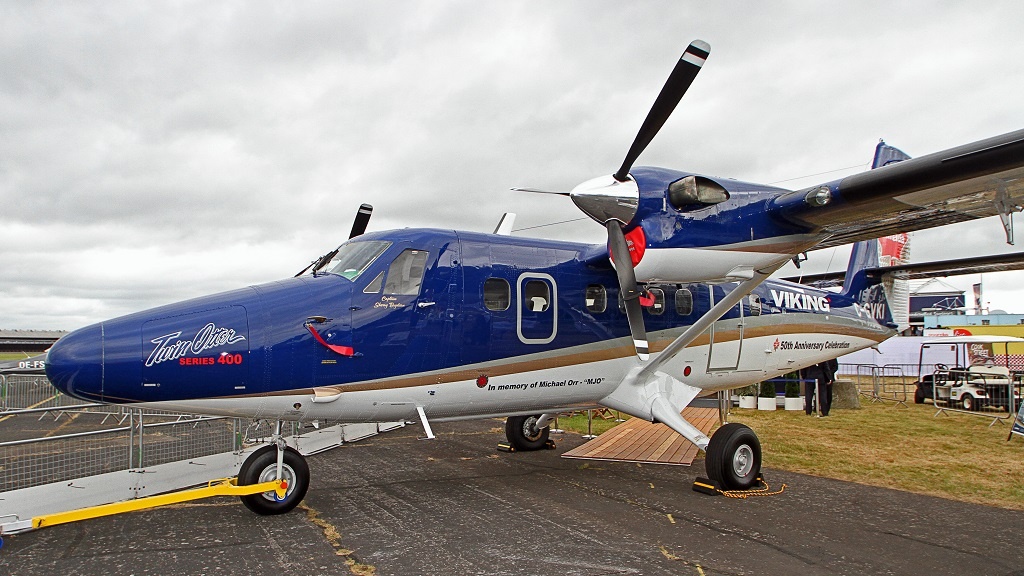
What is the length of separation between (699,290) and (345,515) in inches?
238

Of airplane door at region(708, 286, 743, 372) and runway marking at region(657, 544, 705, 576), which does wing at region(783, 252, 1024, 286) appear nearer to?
airplane door at region(708, 286, 743, 372)

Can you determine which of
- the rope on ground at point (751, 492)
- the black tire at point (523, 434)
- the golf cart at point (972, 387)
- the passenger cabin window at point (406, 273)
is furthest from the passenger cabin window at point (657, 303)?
the golf cart at point (972, 387)

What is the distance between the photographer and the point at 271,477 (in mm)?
6852

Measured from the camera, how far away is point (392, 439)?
1270cm

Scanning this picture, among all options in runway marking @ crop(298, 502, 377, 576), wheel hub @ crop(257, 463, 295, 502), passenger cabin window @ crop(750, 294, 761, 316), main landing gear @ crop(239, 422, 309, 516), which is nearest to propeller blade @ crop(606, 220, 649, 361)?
passenger cabin window @ crop(750, 294, 761, 316)

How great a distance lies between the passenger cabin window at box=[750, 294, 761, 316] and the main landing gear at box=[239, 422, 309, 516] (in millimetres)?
7250

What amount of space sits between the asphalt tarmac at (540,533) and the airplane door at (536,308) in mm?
2069

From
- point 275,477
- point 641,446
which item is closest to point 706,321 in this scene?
point 641,446

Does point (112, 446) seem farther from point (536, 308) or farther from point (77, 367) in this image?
point (536, 308)

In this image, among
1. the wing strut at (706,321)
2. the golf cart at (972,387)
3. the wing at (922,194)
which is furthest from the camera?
the golf cart at (972,387)

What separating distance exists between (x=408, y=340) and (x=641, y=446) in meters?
6.43

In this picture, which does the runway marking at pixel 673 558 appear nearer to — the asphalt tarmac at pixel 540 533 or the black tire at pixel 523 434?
the asphalt tarmac at pixel 540 533

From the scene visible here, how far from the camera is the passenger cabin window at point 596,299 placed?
8.69 meters

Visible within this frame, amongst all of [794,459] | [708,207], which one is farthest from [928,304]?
[708,207]
